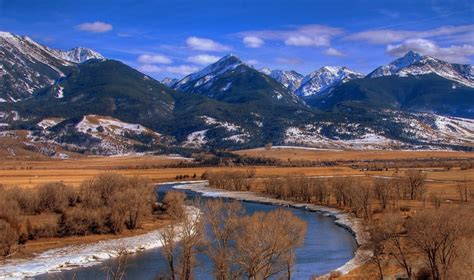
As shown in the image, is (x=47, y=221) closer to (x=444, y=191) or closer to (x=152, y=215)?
(x=152, y=215)

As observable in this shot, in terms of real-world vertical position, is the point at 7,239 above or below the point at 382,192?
below

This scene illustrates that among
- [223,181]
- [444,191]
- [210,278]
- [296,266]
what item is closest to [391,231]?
[296,266]

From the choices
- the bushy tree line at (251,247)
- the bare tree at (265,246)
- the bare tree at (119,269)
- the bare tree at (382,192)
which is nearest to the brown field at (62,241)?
the bare tree at (119,269)

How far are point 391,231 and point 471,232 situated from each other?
7591mm

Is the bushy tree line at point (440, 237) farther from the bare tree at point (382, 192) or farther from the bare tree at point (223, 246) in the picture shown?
the bare tree at point (382, 192)

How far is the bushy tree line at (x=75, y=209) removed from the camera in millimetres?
82938

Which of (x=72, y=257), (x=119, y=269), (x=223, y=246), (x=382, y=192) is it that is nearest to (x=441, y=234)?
(x=223, y=246)

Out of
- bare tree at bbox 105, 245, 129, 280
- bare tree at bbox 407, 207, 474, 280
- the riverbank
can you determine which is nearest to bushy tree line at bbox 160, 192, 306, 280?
bare tree at bbox 105, 245, 129, 280

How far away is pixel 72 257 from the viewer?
230 feet

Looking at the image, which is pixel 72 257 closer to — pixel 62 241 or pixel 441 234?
pixel 62 241

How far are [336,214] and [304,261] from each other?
45.0m

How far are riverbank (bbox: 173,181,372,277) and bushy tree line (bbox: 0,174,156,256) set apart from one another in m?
34.6

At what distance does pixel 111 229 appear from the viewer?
3511 inches

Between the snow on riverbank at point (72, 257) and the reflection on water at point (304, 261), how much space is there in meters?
2.15
